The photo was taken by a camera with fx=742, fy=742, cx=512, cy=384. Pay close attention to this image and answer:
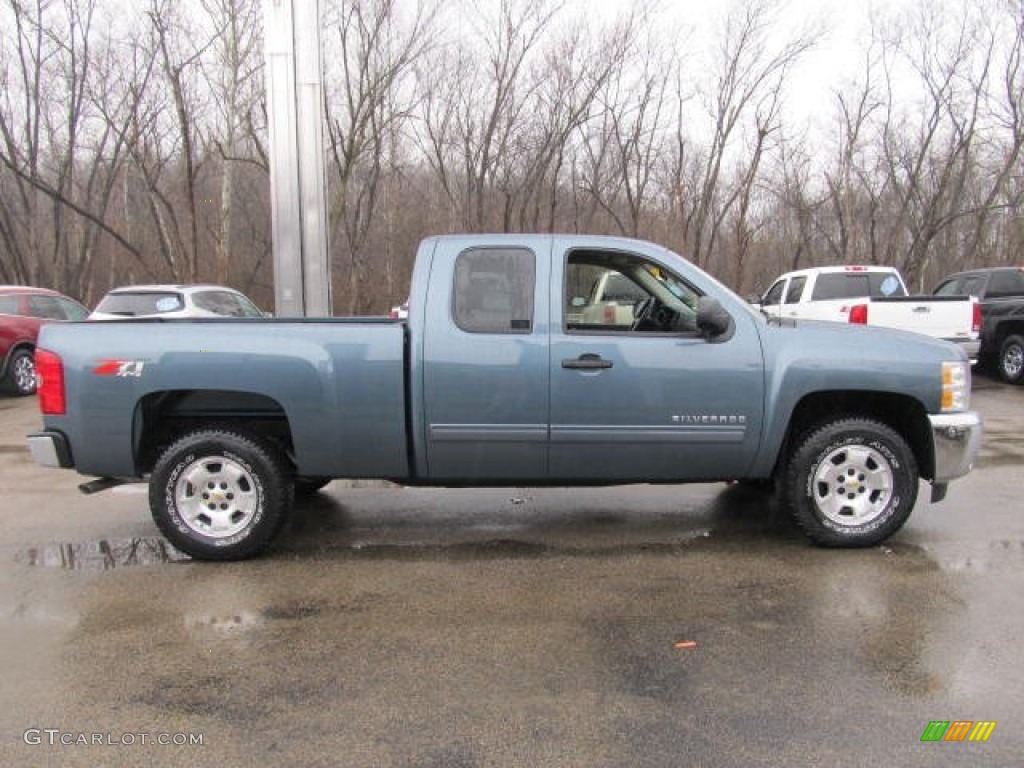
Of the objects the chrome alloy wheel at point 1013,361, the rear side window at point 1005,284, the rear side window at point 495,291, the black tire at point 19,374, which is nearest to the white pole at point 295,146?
the black tire at point 19,374

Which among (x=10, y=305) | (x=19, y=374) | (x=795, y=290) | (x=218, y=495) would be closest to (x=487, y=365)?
(x=218, y=495)

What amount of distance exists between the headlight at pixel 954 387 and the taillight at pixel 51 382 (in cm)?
523

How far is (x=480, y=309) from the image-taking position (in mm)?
4430

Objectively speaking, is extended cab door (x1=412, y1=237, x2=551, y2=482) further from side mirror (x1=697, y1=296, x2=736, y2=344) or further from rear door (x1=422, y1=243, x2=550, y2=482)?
side mirror (x1=697, y1=296, x2=736, y2=344)

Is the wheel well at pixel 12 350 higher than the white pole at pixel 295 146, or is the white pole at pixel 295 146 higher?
the white pole at pixel 295 146

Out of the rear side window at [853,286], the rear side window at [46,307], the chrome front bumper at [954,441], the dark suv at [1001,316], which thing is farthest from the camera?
the rear side window at [46,307]

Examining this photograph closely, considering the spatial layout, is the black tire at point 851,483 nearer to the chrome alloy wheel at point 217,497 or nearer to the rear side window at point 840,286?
the chrome alloy wheel at point 217,497

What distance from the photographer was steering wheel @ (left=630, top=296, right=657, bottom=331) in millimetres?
4809

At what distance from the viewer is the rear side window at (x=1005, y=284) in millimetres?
13547

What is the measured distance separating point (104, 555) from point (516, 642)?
2863mm

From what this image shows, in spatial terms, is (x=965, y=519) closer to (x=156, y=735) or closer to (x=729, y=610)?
(x=729, y=610)

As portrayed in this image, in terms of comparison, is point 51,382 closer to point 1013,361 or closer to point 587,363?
point 587,363

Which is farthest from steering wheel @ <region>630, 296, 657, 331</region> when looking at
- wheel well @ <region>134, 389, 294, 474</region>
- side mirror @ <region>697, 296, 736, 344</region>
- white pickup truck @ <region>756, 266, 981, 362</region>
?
white pickup truck @ <region>756, 266, 981, 362</region>

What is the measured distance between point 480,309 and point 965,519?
12.3 ft
